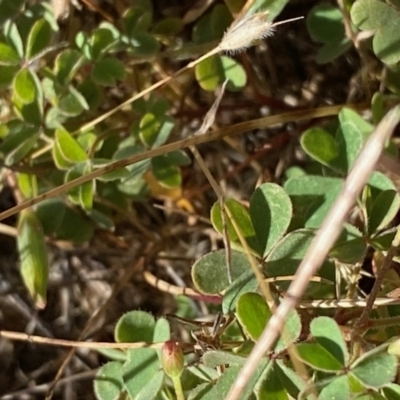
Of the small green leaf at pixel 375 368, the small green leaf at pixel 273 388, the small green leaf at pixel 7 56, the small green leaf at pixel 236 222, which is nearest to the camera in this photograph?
the small green leaf at pixel 375 368

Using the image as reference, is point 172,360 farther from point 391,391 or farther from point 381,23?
point 381,23

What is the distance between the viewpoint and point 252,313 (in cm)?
100

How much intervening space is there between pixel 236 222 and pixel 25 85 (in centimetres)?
51

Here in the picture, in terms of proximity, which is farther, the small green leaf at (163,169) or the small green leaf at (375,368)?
the small green leaf at (163,169)

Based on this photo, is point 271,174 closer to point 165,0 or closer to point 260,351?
point 165,0

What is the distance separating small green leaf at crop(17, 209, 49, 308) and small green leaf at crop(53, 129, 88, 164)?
173mm

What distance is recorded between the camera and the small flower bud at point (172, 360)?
3.45ft

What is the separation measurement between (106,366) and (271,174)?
25.7 inches

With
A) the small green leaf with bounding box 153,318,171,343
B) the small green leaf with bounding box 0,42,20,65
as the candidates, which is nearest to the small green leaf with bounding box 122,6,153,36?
the small green leaf with bounding box 0,42,20,65

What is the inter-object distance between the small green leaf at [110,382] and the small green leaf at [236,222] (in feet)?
1.12

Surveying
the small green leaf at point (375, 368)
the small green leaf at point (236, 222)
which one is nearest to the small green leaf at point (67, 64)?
the small green leaf at point (236, 222)

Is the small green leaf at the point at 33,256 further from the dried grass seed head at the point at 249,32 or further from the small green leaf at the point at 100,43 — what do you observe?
the dried grass seed head at the point at 249,32

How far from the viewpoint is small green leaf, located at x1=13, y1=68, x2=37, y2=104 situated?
1329 millimetres

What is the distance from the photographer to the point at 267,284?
3.45ft
